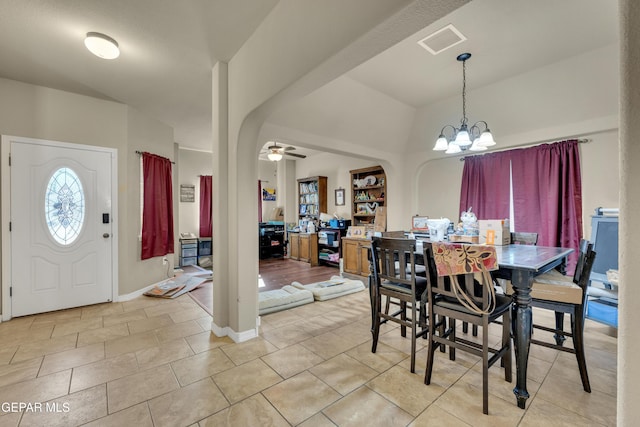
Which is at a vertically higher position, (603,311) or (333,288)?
(603,311)

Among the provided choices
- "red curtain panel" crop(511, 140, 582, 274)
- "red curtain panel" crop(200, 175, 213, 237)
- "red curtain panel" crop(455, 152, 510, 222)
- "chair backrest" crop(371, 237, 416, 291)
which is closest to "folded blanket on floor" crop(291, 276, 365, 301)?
"chair backrest" crop(371, 237, 416, 291)

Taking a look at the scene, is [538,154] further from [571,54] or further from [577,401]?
[577,401]

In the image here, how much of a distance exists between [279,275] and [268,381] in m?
3.49

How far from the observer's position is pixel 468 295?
184cm

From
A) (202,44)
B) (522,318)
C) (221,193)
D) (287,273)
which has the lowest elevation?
(287,273)

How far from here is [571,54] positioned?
289cm

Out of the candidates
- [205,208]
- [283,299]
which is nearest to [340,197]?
[205,208]

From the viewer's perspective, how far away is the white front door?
322 cm

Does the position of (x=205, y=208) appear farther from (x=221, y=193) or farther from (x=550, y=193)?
(x=550, y=193)

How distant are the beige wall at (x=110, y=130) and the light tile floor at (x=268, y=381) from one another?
132 centimetres

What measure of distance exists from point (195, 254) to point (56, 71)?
14.3 feet

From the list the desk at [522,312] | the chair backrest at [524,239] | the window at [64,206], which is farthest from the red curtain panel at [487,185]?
the window at [64,206]

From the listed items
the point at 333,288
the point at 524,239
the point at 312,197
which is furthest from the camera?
the point at 312,197

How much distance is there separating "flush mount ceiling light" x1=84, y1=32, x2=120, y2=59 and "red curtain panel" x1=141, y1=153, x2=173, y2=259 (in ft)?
6.61
